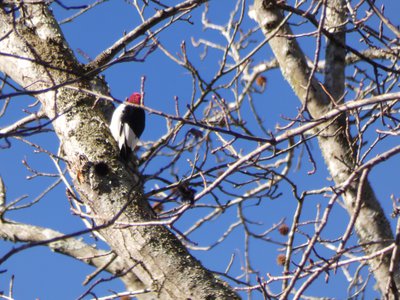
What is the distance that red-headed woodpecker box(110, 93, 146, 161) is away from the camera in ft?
10.5

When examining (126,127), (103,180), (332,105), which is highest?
(126,127)

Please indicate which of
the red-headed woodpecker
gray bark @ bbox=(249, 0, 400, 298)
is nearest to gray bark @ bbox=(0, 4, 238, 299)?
the red-headed woodpecker

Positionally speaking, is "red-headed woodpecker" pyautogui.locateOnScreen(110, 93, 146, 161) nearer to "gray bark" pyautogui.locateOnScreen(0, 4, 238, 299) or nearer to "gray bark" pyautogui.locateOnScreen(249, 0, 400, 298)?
"gray bark" pyautogui.locateOnScreen(0, 4, 238, 299)

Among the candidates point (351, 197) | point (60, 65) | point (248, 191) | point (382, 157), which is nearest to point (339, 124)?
point (351, 197)

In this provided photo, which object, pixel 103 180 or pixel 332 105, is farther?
pixel 332 105

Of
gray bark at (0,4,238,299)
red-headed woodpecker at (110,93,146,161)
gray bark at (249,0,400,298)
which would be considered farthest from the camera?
gray bark at (249,0,400,298)

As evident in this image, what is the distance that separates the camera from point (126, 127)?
13.3 ft

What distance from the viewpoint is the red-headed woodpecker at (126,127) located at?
3207 millimetres

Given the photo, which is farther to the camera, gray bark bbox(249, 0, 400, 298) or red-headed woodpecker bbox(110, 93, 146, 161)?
gray bark bbox(249, 0, 400, 298)

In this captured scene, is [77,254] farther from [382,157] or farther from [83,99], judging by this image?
[382,157]

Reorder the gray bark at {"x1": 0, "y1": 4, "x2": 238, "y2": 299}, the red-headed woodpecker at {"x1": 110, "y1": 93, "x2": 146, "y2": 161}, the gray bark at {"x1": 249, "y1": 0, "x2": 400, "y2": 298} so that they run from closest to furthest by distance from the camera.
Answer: the gray bark at {"x1": 0, "y1": 4, "x2": 238, "y2": 299}
the red-headed woodpecker at {"x1": 110, "y1": 93, "x2": 146, "y2": 161}
the gray bark at {"x1": 249, "y1": 0, "x2": 400, "y2": 298}

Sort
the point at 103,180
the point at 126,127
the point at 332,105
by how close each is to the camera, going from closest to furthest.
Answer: the point at 103,180 → the point at 332,105 → the point at 126,127

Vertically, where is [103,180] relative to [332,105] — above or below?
below

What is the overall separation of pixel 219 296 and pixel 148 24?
4.14 ft
